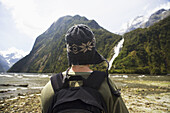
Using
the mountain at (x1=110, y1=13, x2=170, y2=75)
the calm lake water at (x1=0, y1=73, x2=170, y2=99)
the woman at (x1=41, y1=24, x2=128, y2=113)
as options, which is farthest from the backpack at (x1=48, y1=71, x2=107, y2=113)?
the mountain at (x1=110, y1=13, x2=170, y2=75)

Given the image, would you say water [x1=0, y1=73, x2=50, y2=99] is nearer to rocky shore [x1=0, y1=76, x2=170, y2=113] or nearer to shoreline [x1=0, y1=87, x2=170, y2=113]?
rocky shore [x1=0, y1=76, x2=170, y2=113]

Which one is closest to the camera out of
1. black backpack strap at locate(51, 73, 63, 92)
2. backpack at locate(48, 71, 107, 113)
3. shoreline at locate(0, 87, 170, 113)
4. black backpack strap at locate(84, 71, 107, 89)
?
backpack at locate(48, 71, 107, 113)

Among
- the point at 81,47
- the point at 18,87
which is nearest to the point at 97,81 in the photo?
the point at 81,47

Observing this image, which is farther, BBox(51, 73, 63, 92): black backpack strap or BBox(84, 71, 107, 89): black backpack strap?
BBox(51, 73, 63, 92): black backpack strap

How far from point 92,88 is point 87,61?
1.97 feet

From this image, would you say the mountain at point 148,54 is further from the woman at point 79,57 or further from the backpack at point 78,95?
the backpack at point 78,95

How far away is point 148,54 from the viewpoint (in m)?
89.4

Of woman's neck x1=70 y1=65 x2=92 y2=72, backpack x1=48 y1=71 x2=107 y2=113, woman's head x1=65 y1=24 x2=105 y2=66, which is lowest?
backpack x1=48 y1=71 x2=107 y2=113

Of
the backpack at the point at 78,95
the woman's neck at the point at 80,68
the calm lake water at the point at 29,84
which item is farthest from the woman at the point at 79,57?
the calm lake water at the point at 29,84

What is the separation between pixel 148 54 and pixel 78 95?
4006 inches

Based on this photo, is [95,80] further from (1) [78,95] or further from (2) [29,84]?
(2) [29,84]

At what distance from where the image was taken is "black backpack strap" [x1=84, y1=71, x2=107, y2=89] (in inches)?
72.9

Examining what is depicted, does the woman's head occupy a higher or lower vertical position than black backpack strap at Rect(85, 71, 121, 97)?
higher

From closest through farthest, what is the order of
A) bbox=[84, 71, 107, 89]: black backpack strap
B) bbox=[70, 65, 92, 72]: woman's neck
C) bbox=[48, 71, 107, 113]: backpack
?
bbox=[48, 71, 107, 113]: backpack
bbox=[84, 71, 107, 89]: black backpack strap
bbox=[70, 65, 92, 72]: woman's neck
